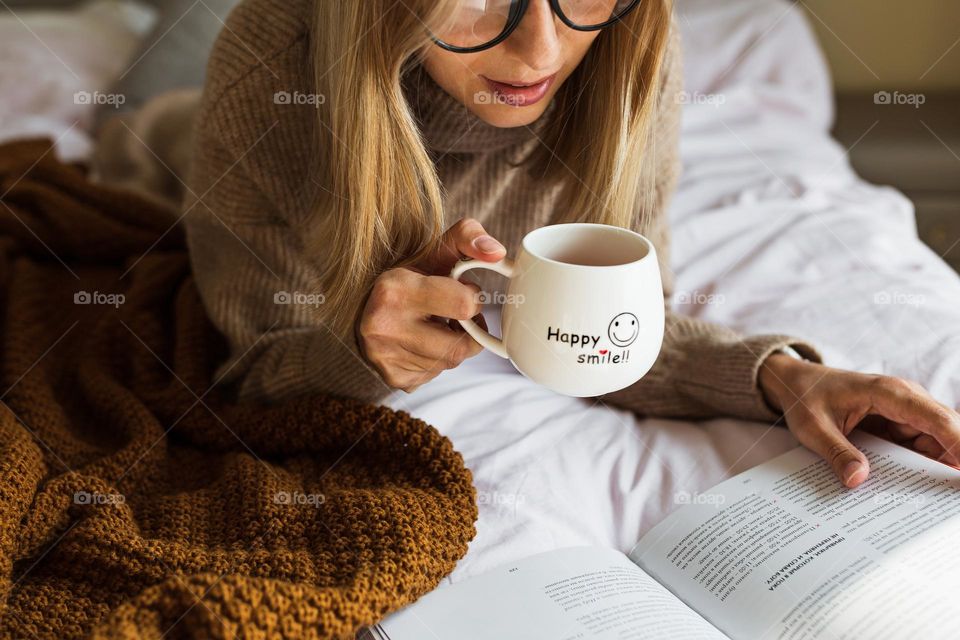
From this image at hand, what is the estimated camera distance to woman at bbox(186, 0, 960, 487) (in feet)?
2.37

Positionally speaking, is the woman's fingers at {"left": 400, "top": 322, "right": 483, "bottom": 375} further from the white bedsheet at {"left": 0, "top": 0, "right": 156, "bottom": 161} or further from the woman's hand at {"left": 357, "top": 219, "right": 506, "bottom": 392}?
the white bedsheet at {"left": 0, "top": 0, "right": 156, "bottom": 161}

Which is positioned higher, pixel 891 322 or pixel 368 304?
pixel 368 304

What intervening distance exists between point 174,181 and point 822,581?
3.89 ft

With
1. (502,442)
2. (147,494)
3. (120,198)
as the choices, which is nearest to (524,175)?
(502,442)

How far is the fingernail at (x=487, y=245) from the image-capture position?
66 cm

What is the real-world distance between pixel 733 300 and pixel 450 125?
50 centimetres

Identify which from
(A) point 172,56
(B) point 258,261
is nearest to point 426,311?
(B) point 258,261

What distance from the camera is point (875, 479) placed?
2.54 ft

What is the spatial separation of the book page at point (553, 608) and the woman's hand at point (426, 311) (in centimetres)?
19

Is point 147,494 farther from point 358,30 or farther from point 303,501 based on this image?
point 358,30

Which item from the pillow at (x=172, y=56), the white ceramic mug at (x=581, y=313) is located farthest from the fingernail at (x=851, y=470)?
the pillow at (x=172, y=56)

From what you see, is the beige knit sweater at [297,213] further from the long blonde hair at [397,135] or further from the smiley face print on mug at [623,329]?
the smiley face print on mug at [623,329]

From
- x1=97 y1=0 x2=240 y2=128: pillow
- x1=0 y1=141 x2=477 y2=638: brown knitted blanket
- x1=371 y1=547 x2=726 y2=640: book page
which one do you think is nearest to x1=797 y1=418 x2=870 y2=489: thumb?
x1=371 y1=547 x2=726 y2=640: book page

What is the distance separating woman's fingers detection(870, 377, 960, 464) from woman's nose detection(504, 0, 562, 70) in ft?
1.42
